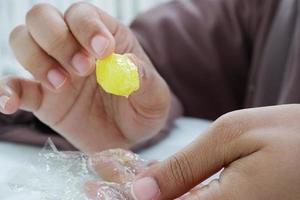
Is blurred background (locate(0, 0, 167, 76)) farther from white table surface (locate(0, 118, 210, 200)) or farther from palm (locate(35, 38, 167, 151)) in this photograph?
palm (locate(35, 38, 167, 151))

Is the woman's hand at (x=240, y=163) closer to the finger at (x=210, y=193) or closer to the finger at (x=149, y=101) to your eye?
the finger at (x=210, y=193)

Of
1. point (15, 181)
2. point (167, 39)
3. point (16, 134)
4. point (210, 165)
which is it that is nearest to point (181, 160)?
point (210, 165)

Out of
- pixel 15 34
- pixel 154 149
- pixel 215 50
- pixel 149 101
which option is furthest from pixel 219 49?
pixel 15 34

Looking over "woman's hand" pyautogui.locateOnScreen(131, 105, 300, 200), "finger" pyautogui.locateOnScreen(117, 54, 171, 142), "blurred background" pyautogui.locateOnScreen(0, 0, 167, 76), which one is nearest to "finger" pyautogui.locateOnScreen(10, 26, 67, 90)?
"finger" pyautogui.locateOnScreen(117, 54, 171, 142)

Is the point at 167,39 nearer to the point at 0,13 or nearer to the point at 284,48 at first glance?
the point at 284,48

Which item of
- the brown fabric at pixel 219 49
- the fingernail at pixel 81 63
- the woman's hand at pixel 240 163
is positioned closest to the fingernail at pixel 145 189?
the woman's hand at pixel 240 163
